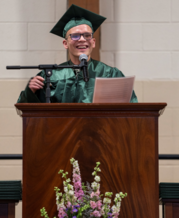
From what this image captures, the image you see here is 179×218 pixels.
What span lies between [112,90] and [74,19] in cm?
96

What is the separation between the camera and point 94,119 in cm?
136

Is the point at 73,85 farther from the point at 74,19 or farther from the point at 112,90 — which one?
A: the point at 112,90

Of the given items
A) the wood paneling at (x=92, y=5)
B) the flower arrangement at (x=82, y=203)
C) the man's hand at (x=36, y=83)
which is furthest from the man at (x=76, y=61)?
the flower arrangement at (x=82, y=203)

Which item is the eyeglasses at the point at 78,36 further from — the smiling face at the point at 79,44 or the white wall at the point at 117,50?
the white wall at the point at 117,50

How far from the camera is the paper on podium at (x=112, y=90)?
1.43 metres

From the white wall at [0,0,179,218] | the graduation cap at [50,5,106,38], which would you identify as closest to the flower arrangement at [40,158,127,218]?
the graduation cap at [50,5,106,38]

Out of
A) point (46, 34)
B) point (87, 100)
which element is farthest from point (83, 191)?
point (46, 34)

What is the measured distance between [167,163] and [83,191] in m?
1.87

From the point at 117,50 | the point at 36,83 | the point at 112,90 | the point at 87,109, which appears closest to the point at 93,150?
the point at 87,109

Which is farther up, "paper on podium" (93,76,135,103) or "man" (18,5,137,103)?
"man" (18,5,137,103)

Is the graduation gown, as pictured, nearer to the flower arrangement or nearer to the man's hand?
the man's hand

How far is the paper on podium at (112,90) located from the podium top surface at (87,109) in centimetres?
10

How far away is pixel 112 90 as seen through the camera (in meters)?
1.46

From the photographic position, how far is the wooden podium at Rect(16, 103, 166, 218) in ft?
4.32
